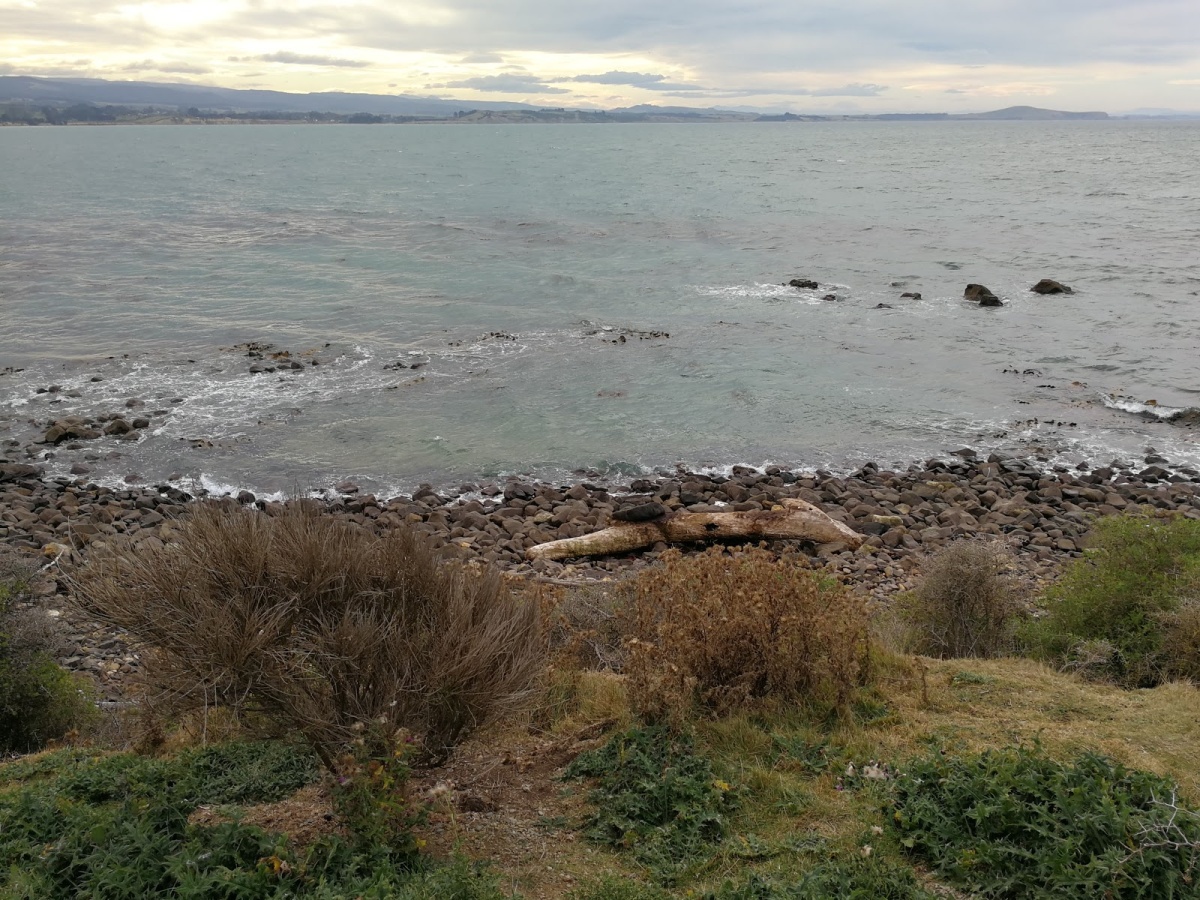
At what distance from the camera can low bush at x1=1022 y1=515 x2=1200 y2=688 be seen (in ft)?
23.1

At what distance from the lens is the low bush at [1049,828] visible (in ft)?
12.7

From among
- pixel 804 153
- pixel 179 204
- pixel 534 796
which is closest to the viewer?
pixel 534 796

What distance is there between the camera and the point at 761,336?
2567 centimetres

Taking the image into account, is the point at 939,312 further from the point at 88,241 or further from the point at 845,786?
the point at 88,241

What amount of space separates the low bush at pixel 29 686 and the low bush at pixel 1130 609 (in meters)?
7.86

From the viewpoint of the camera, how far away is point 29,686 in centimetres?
698

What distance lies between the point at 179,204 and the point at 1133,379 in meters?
53.6

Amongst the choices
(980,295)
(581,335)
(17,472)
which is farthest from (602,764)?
(980,295)

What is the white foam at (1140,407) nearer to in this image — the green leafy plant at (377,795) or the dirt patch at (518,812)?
the dirt patch at (518,812)

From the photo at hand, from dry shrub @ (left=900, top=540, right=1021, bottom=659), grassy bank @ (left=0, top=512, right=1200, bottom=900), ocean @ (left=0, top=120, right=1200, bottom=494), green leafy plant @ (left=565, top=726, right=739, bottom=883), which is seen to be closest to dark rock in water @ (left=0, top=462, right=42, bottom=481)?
ocean @ (left=0, top=120, right=1200, bottom=494)

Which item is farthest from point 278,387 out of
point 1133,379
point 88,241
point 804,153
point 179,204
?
point 804,153

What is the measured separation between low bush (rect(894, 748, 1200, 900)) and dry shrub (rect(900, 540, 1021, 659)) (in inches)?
135

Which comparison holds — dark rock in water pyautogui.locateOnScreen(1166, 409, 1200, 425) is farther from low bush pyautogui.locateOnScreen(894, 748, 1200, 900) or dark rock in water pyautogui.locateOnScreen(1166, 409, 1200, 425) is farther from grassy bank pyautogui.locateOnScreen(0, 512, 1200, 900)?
low bush pyautogui.locateOnScreen(894, 748, 1200, 900)

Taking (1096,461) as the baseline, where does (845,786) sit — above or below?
above
